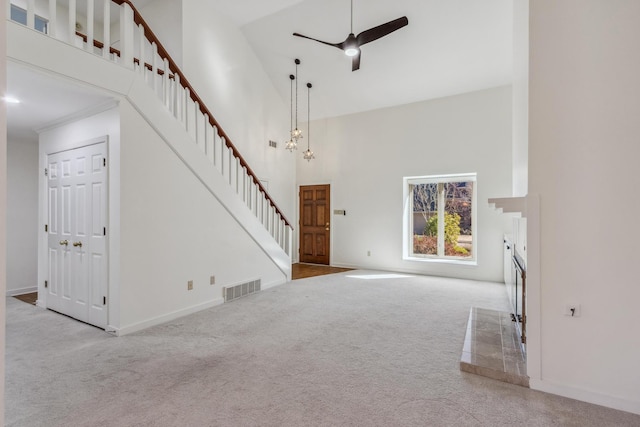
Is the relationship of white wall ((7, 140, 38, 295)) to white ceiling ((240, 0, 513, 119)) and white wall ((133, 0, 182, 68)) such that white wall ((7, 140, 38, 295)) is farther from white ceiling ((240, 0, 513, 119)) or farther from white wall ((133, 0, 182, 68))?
white ceiling ((240, 0, 513, 119))

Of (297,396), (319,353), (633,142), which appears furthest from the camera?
(319,353)

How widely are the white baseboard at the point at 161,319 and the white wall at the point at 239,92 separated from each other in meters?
3.31

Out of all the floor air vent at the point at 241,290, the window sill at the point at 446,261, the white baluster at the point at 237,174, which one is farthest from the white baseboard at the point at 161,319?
the window sill at the point at 446,261

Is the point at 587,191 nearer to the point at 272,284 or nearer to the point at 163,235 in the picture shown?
the point at 163,235

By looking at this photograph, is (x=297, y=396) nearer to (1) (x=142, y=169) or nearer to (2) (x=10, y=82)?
(1) (x=142, y=169)

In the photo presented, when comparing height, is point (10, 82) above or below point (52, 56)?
below

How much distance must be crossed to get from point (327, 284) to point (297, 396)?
354cm

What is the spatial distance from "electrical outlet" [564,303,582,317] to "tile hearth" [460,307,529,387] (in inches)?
22.8

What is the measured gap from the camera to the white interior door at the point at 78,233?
3.49 metres

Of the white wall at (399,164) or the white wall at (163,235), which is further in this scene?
the white wall at (399,164)

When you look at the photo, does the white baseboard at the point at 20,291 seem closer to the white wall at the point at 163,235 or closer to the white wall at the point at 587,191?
the white wall at the point at 163,235

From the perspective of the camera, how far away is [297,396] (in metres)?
2.23

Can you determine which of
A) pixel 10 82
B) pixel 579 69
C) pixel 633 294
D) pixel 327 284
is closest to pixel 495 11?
pixel 579 69

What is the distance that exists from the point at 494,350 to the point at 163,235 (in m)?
3.62
